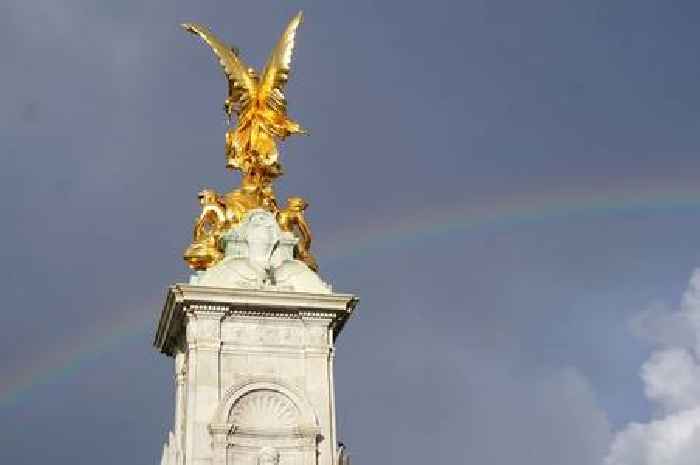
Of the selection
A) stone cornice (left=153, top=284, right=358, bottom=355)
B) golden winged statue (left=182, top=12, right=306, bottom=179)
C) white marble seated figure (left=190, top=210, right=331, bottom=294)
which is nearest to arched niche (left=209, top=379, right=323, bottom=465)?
stone cornice (left=153, top=284, right=358, bottom=355)

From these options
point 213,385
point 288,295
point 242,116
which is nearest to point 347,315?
point 288,295

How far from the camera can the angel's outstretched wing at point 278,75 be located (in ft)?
102

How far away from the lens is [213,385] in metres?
26.8

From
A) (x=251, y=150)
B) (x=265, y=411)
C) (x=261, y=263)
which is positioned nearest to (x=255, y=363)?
(x=265, y=411)

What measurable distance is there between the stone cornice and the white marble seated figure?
378 millimetres

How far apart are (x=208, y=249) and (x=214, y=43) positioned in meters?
5.52

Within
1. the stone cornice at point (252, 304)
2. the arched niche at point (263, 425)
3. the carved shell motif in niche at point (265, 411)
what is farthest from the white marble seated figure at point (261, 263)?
the carved shell motif in niche at point (265, 411)

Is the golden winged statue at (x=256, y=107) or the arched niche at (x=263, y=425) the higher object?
the golden winged statue at (x=256, y=107)

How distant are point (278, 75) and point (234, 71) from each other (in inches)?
42.3

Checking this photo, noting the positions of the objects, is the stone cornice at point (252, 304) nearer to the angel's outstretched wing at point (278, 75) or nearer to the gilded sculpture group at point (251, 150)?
the gilded sculpture group at point (251, 150)

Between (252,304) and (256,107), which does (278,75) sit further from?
(252,304)

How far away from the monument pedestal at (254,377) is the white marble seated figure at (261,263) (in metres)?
0.52

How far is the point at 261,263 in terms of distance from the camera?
28.5 meters

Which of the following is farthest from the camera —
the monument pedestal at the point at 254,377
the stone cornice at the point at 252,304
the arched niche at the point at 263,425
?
the stone cornice at the point at 252,304
